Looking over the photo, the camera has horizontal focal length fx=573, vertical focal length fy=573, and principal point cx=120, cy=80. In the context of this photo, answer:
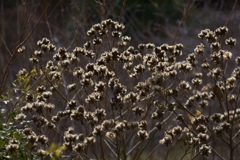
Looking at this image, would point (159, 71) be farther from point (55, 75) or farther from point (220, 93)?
point (55, 75)

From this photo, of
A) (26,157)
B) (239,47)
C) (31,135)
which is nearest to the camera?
(31,135)

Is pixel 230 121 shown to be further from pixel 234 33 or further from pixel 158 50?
pixel 234 33

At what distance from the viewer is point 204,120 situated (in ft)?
14.0

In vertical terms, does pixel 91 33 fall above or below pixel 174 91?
above

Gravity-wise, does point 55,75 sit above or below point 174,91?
above

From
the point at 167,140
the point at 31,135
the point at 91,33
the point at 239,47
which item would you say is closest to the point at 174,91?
the point at 167,140

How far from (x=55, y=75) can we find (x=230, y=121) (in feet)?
4.61

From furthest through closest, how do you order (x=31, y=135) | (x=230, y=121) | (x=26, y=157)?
(x=230, y=121)
(x=26, y=157)
(x=31, y=135)

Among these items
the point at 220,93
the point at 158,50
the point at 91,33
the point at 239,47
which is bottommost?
the point at 220,93

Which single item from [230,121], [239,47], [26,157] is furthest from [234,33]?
[26,157]

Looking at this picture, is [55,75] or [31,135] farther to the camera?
[55,75]

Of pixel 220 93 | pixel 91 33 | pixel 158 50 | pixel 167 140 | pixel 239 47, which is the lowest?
pixel 167 140

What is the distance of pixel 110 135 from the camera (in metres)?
4.00

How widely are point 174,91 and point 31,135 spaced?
1135 millimetres
